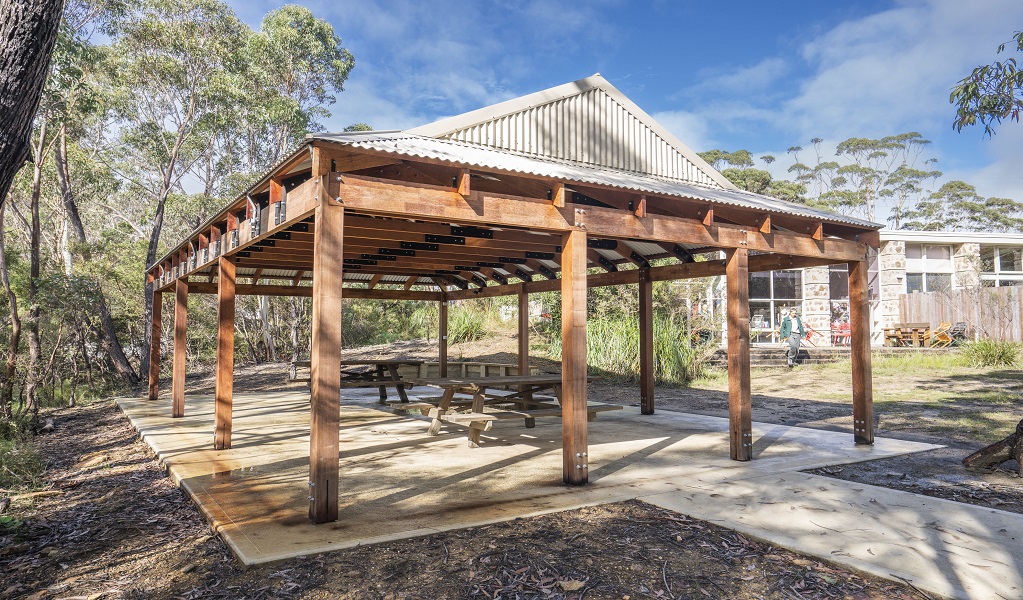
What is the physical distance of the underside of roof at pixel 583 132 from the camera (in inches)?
296

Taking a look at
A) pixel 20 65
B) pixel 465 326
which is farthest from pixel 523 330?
pixel 20 65

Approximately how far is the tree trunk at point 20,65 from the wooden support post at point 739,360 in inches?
209

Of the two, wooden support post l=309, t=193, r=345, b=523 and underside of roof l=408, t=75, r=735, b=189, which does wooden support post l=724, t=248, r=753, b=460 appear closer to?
underside of roof l=408, t=75, r=735, b=189

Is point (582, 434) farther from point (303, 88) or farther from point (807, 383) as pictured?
point (303, 88)

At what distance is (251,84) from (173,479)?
17242 millimetres

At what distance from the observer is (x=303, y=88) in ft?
66.7

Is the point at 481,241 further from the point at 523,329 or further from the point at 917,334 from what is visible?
the point at 917,334

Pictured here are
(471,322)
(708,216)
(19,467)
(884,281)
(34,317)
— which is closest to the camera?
(19,467)

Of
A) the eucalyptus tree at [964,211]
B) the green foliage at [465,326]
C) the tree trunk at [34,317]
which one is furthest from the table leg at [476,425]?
the eucalyptus tree at [964,211]

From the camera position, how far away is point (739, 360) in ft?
18.1

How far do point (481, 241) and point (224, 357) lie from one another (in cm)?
325

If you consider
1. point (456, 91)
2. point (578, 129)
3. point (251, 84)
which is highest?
point (456, 91)

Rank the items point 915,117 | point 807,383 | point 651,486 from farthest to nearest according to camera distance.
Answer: point 915,117
point 807,383
point 651,486

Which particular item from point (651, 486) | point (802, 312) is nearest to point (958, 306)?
point (802, 312)
